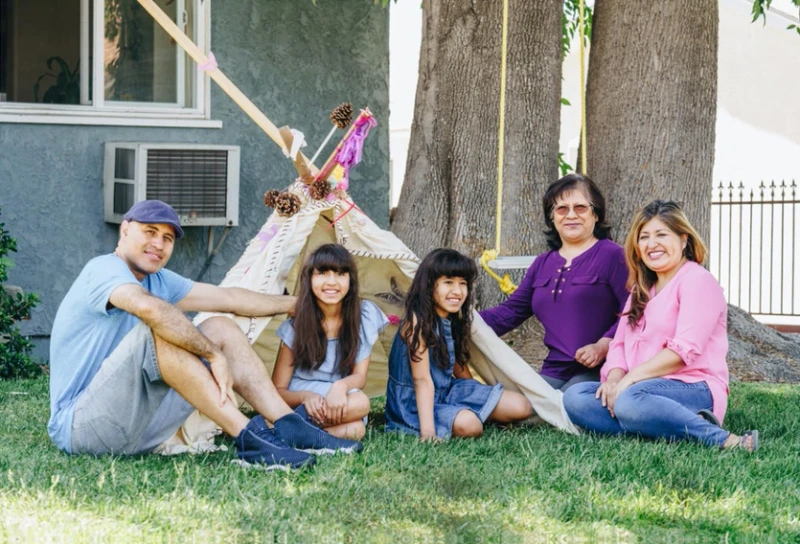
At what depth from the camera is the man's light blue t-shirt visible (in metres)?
3.89

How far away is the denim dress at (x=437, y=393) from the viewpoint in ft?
14.9

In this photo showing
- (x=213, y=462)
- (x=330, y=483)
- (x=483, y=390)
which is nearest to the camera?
(x=330, y=483)

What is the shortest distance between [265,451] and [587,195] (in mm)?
1834

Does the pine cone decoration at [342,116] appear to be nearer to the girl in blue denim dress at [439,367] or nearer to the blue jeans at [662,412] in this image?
the girl in blue denim dress at [439,367]

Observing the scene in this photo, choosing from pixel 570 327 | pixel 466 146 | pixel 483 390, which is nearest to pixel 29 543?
pixel 483 390

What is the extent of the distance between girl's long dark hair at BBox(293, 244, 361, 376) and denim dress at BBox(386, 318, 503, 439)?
0.72 feet

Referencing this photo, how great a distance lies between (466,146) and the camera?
6.29 meters

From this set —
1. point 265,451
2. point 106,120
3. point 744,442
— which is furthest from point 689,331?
point 106,120

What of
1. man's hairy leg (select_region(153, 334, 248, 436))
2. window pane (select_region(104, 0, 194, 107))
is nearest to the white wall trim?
window pane (select_region(104, 0, 194, 107))

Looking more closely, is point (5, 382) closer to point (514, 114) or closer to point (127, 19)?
point (127, 19)

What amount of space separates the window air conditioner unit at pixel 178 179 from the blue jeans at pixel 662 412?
356cm

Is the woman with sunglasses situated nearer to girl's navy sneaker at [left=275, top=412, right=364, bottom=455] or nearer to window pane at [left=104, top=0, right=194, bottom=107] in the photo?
girl's navy sneaker at [left=275, top=412, right=364, bottom=455]

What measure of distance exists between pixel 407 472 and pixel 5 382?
10.4 feet

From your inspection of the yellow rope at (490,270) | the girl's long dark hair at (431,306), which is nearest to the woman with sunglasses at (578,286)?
the yellow rope at (490,270)
